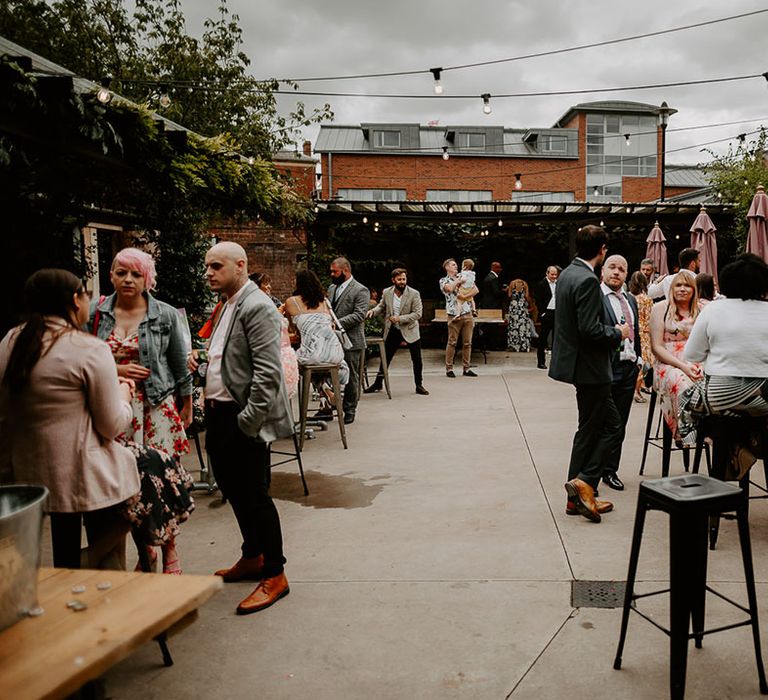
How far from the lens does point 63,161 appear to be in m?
5.83

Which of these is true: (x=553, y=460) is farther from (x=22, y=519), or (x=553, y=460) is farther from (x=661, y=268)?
(x=661, y=268)

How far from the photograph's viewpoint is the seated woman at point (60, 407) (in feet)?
7.38

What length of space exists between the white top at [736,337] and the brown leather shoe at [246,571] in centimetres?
270

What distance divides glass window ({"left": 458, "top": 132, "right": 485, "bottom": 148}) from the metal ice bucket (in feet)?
120

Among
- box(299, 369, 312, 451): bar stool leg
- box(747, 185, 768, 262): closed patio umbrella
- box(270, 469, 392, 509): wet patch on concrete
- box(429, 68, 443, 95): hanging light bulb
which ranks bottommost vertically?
box(270, 469, 392, 509): wet patch on concrete

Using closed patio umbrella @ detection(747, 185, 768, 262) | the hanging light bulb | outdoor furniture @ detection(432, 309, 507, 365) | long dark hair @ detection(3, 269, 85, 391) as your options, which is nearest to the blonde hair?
closed patio umbrella @ detection(747, 185, 768, 262)

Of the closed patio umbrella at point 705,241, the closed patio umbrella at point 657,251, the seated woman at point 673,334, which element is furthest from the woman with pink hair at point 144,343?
the closed patio umbrella at point 657,251

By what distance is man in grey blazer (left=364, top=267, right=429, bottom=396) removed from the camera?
370 inches

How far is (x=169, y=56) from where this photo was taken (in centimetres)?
1569

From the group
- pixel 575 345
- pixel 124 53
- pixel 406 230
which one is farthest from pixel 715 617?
pixel 124 53

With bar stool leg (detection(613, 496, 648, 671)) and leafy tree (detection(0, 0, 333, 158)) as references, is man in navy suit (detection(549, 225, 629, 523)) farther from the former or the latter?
leafy tree (detection(0, 0, 333, 158))

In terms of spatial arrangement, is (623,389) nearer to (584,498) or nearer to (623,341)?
(623,341)

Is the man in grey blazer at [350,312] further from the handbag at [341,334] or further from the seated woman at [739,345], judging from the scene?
the seated woman at [739,345]

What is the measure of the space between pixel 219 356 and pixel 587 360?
2.33m
